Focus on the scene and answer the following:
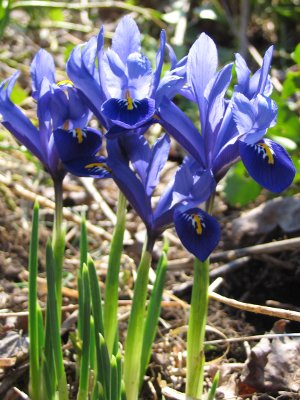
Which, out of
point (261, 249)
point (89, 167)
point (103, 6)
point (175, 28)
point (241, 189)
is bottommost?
point (89, 167)

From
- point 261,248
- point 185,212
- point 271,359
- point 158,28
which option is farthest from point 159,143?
point 158,28

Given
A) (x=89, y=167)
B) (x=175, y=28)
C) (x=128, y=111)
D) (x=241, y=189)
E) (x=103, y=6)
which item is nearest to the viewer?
(x=128, y=111)

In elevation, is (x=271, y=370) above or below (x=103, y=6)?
below

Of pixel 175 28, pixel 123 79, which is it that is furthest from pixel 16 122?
pixel 175 28

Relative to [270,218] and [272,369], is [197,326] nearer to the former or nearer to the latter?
[272,369]

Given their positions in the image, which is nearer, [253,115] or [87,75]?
[253,115]

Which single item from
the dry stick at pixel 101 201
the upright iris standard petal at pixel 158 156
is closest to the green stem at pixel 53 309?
the upright iris standard petal at pixel 158 156

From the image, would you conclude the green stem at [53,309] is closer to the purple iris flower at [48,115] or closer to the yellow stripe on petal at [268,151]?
the purple iris flower at [48,115]
